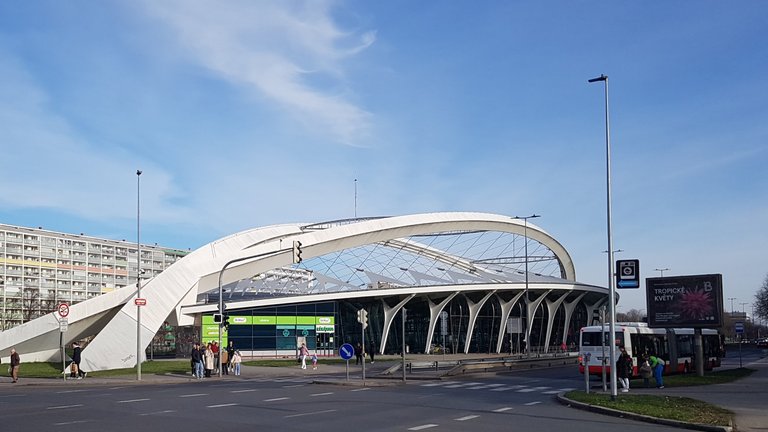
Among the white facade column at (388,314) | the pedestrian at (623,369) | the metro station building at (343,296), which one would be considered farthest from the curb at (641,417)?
the white facade column at (388,314)

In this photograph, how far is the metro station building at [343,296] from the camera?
4891cm

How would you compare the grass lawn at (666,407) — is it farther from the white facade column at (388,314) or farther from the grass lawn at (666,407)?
the white facade column at (388,314)

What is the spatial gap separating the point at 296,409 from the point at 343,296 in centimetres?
4343

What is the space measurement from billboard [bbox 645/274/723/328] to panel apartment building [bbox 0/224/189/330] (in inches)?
3983

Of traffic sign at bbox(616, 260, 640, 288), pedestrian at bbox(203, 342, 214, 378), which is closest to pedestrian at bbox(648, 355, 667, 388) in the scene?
traffic sign at bbox(616, 260, 640, 288)

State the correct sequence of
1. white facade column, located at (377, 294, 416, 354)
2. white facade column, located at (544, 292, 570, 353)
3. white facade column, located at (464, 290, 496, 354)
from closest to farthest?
white facade column, located at (377, 294, 416, 354) < white facade column, located at (464, 290, 496, 354) < white facade column, located at (544, 292, 570, 353)

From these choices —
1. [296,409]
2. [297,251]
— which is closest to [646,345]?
[297,251]

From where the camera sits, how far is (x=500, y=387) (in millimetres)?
31812

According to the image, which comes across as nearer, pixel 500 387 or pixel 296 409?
pixel 296 409

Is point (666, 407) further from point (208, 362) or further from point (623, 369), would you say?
point (208, 362)

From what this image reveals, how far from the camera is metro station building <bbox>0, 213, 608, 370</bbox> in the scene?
48.9m

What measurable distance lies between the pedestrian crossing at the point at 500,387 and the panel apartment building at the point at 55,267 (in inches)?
3905

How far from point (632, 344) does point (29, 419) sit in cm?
2769

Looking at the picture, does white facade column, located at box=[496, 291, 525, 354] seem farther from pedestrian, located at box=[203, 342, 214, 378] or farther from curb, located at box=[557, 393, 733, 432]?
curb, located at box=[557, 393, 733, 432]
